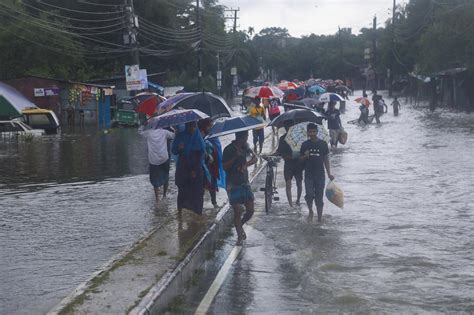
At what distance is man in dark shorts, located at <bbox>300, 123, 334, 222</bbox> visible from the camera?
1262cm

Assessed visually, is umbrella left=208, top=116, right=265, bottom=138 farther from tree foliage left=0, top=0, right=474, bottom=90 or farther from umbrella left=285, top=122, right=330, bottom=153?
tree foliage left=0, top=0, right=474, bottom=90

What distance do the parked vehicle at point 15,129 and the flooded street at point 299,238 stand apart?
1321 centimetres

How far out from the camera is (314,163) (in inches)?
499

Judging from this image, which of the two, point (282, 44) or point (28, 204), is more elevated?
point (282, 44)

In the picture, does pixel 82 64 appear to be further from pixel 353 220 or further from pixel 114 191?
pixel 353 220

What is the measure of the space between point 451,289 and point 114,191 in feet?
31.9

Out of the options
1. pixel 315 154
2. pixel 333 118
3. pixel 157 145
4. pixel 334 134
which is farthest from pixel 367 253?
pixel 334 134

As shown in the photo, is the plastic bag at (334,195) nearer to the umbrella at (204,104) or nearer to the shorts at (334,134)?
the umbrella at (204,104)

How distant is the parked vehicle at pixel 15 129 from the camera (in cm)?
3544

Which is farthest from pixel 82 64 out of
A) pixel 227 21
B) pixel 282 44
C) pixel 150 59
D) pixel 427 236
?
pixel 282 44

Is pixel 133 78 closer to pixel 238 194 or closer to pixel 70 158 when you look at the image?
pixel 70 158

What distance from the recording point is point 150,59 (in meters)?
67.3

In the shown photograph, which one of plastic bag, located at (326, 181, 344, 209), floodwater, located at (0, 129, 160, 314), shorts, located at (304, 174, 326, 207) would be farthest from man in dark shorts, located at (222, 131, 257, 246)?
plastic bag, located at (326, 181, 344, 209)

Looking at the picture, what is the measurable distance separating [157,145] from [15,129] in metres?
24.0
